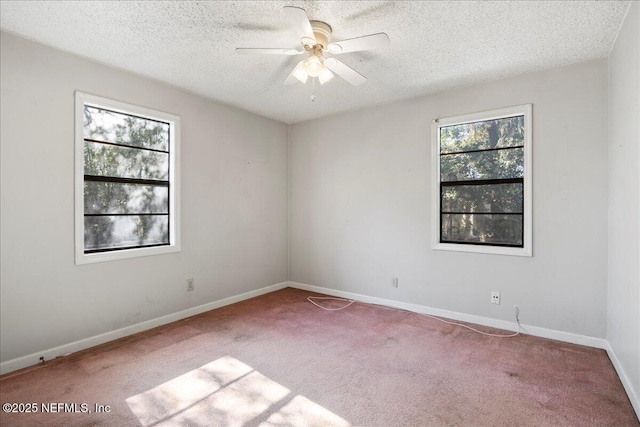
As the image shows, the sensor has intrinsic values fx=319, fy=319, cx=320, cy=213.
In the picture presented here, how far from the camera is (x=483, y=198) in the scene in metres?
3.48

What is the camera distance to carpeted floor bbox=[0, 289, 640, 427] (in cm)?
194

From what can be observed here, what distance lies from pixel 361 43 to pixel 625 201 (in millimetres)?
2189

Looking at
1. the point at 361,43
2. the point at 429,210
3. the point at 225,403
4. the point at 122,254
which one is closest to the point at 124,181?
the point at 122,254

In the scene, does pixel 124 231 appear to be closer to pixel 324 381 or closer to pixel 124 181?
pixel 124 181

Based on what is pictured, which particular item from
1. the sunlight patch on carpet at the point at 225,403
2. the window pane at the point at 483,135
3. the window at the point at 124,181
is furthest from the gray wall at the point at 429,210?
the sunlight patch on carpet at the point at 225,403

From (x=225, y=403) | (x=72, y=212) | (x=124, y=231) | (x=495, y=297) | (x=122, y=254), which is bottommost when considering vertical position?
(x=225, y=403)

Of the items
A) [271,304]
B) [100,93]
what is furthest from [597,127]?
[100,93]

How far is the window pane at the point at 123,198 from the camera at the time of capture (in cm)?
299

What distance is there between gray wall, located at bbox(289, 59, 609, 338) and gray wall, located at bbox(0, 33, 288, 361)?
3.07 ft

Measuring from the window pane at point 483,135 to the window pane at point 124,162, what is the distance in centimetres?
321

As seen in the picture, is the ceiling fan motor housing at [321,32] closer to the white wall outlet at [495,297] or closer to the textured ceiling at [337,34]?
the textured ceiling at [337,34]

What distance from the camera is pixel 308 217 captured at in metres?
4.87

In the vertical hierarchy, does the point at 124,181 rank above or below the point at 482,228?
above

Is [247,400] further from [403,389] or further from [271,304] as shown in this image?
[271,304]
